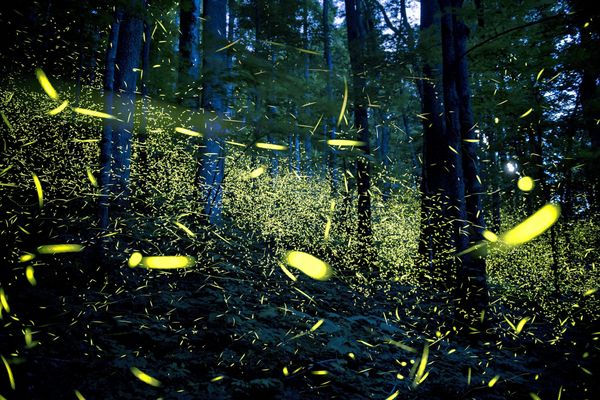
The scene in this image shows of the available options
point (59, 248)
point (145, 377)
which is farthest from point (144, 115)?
point (145, 377)

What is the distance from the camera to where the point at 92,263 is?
170 inches

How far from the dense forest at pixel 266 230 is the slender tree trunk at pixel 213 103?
0.06 meters

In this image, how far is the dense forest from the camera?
3.38 metres

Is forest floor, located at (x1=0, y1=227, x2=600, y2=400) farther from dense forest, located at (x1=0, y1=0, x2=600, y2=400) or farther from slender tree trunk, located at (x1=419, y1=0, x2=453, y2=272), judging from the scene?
slender tree trunk, located at (x1=419, y1=0, x2=453, y2=272)

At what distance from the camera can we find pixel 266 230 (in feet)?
32.1

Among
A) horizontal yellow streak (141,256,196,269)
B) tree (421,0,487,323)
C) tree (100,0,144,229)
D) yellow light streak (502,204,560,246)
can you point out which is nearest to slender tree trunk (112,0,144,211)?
tree (100,0,144,229)

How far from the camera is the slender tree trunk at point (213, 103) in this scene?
7000 mm

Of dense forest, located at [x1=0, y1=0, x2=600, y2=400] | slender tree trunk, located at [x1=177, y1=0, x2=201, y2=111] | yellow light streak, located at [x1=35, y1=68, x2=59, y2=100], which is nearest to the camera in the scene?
dense forest, located at [x1=0, y1=0, x2=600, y2=400]

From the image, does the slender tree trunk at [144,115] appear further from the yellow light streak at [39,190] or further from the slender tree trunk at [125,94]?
the yellow light streak at [39,190]

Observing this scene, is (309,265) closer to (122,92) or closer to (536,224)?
(122,92)

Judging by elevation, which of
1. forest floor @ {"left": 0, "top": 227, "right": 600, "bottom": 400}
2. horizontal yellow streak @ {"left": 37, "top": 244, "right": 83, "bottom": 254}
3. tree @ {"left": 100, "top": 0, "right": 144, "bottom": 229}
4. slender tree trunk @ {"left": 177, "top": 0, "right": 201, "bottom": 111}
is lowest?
forest floor @ {"left": 0, "top": 227, "right": 600, "bottom": 400}

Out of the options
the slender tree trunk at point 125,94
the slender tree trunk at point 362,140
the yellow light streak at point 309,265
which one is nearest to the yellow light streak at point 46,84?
the slender tree trunk at point 125,94

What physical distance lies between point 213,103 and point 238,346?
616cm

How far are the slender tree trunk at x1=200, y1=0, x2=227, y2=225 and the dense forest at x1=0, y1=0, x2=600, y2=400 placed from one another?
6 centimetres
